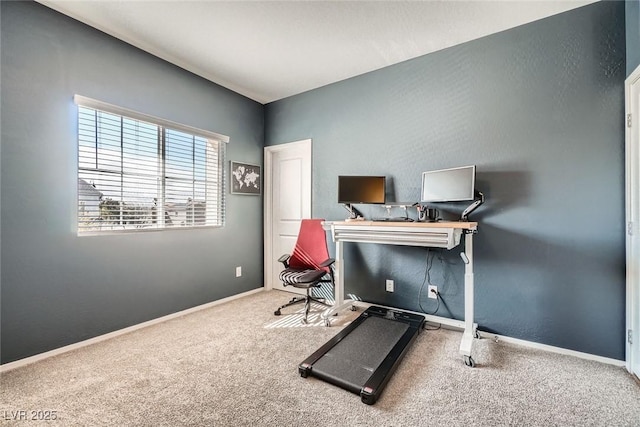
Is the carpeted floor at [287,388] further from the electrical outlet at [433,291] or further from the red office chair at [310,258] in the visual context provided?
the red office chair at [310,258]

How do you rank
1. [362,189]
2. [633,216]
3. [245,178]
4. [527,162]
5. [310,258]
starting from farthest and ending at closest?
[245,178] → [310,258] → [362,189] → [527,162] → [633,216]

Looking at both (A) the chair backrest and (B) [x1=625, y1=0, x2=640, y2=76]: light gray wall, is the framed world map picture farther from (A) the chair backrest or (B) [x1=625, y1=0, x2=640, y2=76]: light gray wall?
(B) [x1=625, y1=0, x2=640, y2=76]: light gray wall

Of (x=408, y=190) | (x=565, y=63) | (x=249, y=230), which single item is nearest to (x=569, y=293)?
(x=408, y=190)

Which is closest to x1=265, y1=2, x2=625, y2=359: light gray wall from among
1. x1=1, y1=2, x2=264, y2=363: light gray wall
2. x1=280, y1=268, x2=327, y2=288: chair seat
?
x1=280, y1=268, x2=327, y2=288: chair seat

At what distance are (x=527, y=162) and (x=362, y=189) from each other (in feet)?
4.66

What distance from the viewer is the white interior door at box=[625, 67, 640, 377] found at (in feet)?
5.71

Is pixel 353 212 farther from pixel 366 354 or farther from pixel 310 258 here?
pixel 366 354

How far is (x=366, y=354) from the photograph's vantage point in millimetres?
1962

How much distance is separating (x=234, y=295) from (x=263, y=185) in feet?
5.06

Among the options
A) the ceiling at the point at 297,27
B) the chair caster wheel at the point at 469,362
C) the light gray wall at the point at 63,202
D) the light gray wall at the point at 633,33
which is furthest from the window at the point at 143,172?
the light gray wall at the point at 633,33

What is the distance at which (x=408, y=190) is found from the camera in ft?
9.11

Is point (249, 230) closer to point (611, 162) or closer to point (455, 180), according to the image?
point (455, 180)

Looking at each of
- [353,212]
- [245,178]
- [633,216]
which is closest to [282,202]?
[245,178]

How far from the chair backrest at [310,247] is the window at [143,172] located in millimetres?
1051
